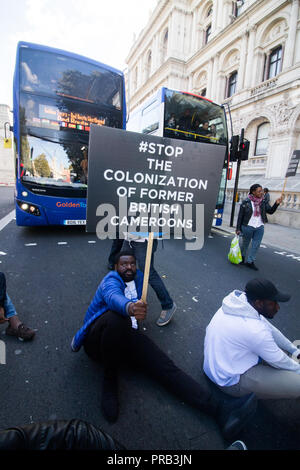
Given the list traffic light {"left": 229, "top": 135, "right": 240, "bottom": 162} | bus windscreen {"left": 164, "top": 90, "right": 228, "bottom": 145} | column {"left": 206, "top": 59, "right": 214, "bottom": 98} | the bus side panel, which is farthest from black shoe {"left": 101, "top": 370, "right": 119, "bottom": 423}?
column {"left": 206, "top": 59, "right": 214, "bottom": 98}

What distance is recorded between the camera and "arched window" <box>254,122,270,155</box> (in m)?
17.3

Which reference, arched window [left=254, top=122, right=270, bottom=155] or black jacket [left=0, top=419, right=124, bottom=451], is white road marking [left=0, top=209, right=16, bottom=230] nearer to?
black jacket [left=0, top=419, right=124, bottom=451]

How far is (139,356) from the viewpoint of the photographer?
1900mm

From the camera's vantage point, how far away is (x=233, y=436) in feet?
4.92

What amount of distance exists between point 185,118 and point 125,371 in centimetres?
709

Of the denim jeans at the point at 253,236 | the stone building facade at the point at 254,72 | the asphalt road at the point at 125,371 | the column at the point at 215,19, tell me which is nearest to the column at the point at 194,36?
the stone building facade at the point at 254,72

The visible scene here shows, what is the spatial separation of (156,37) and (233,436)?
40.6m

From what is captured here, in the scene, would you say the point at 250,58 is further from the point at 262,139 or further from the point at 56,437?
the point at 56,437

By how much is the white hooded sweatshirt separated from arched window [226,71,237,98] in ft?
76.9

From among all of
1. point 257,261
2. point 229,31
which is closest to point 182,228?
point 257,261

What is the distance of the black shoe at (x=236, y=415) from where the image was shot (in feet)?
4.90

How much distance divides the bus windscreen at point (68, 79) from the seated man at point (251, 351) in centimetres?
593

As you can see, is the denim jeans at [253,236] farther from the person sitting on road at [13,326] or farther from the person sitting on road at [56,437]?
the person sitting on road at [56,437]

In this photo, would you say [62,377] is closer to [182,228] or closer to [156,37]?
[182,228]
